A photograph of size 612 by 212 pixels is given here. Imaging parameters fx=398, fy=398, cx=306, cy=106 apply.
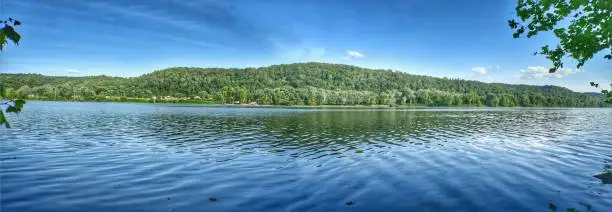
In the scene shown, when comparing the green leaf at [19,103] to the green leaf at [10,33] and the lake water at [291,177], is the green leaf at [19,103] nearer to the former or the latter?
the green leaf at [10,33]

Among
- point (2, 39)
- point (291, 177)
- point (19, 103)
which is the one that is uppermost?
point (2, 39)

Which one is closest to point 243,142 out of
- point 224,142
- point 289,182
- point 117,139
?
point 224,142

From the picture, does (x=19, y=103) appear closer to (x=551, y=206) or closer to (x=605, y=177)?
(x=551, y=206)

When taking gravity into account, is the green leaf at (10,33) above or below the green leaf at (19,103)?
above

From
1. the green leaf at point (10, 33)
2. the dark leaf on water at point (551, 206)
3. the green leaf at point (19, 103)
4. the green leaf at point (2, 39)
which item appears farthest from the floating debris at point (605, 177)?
the green leaf at point (2, 39)

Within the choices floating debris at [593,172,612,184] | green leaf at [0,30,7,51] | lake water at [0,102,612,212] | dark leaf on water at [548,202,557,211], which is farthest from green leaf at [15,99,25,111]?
floating debris at [593,172,612,184]

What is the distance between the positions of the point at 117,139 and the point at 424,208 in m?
29.7

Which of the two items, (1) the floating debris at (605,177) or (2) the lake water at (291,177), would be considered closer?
(2) the lake water at (291,177)

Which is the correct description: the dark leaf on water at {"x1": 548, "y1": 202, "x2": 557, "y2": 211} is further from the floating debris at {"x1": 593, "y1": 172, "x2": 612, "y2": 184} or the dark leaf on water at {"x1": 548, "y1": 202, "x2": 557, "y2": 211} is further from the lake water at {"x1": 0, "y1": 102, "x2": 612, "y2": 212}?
the floating debris at {"x1": 593, "y1": 172, "x2": 612, "y2": 184}

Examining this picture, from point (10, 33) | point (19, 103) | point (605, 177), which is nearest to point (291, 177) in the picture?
point (19, 103)

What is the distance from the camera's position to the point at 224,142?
1361 inches

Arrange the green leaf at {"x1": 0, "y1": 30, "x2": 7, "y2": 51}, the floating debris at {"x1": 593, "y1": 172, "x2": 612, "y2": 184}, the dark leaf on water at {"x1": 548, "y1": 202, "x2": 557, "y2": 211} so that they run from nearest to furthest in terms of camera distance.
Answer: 1. the green leaf at {"x1": 0, "y1": 30, "x2": 7, "y2": 51}
2. the dark leaf on water at {"x1": 548, "y1": 202, "x2": 557, "y2": 211}
3. the floating debris at {"x1": 593, "y1": 172, "x2": 612, "y2": 184}

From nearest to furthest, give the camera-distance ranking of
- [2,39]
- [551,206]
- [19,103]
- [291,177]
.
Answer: [2,39] → [19,103] → [551,206] → [291,177]

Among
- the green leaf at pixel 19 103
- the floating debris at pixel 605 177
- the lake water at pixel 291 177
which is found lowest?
the lake water at pixel 291 177
